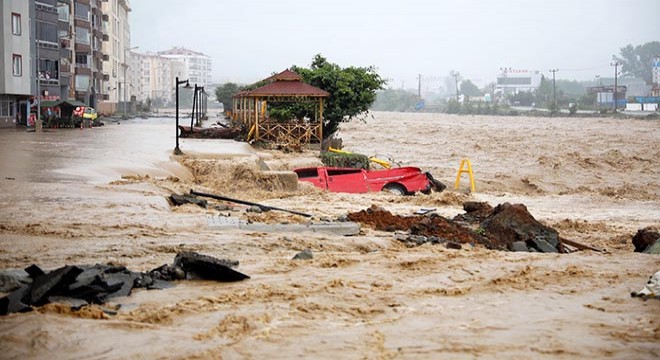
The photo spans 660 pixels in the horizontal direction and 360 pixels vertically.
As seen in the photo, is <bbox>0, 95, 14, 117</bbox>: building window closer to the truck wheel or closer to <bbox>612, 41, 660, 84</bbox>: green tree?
the truck wheel

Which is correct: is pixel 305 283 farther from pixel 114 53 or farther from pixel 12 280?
pixel 114 53

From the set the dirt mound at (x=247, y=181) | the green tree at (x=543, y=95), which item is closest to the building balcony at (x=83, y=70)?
the dirt mound at (x=247, y=181)

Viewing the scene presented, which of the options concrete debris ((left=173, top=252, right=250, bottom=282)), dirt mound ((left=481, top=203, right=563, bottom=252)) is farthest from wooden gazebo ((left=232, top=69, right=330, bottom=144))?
concrete debris ((left=173, top=252, right=250, bottom=282))

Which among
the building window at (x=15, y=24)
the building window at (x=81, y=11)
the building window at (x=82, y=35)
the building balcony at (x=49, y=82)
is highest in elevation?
the building window at (x=81, y=11)

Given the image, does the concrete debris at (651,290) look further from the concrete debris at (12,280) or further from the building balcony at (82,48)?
the building balcony at (82,48)

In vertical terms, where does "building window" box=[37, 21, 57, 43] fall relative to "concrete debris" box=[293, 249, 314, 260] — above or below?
above

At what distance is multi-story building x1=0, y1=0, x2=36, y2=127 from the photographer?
153 feet

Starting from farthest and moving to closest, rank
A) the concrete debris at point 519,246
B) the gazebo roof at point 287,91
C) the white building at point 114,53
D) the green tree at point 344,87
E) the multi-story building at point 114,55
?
the white building at point 114,53 → the multi-story building at point 114,55 → the green tree at point 344,87 → the gazebo roof at point 287,91 → the concrete debris at point 519,246

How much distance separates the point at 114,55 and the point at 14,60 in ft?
210

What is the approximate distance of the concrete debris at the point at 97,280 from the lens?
8.55 m

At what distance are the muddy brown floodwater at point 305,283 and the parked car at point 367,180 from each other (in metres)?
1.35

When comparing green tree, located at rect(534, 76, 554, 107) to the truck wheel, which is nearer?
the truck wheel

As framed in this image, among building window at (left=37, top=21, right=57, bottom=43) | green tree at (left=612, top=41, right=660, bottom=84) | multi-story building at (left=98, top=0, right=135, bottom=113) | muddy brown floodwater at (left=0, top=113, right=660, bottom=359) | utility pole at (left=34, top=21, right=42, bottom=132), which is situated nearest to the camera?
muddy brown floodwater at (left=0, top=113, right=660, bottom=359)

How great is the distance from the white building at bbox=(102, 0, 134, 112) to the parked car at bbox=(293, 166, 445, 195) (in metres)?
75.5
